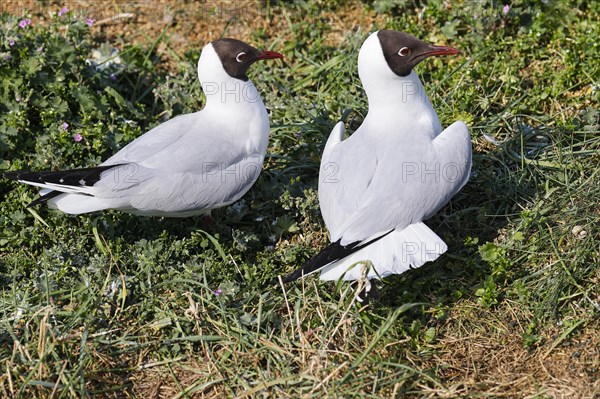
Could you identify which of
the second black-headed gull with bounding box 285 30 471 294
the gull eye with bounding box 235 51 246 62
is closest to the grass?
the second black-headed gull with bounding box 285 30 471 294

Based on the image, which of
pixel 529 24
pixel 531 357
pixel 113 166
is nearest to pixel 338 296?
pixel 531 357

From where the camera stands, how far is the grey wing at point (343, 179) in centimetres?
381

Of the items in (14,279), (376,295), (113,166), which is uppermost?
(113,166)

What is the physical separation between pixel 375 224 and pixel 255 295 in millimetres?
740

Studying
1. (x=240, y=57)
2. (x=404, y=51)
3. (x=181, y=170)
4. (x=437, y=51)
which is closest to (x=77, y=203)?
(x=181, y=170)

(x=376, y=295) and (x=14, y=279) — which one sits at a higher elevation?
(x=376, y=295)

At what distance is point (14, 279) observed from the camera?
4.17 m

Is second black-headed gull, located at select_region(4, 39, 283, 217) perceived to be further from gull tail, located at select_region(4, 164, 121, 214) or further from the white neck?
the white neck

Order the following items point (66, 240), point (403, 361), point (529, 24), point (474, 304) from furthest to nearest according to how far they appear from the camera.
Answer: point (529, 24) → point (66, 240) → point (474, 304) → point (403, 361)

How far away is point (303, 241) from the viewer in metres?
4.40

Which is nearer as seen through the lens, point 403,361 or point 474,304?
point 403,361

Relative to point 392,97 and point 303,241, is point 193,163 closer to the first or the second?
point 303,241

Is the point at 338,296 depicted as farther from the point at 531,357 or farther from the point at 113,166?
the point at 113,166

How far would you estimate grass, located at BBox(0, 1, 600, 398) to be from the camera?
362cm
